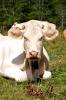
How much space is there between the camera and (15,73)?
24.1ft

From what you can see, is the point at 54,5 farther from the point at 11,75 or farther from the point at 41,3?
the point at 11,75

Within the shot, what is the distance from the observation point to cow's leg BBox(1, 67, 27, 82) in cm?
716

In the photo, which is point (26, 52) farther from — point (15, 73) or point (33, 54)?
point (15, 73)

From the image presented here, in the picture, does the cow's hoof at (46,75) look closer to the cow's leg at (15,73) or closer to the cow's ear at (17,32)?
the cow's leg at (15,73)

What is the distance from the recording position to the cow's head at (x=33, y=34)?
6.56 metres

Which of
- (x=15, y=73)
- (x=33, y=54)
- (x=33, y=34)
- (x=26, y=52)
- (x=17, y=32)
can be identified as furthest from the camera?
(x=15, y=73)

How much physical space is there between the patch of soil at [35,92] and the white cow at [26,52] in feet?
1.12

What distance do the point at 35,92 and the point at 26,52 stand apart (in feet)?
2.11

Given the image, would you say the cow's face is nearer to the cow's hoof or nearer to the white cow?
the white cow

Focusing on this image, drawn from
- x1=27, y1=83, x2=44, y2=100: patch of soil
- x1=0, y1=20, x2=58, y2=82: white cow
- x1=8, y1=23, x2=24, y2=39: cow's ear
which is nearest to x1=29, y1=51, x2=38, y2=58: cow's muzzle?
x1=0, y1=20, x2=58, y2=82: white cow

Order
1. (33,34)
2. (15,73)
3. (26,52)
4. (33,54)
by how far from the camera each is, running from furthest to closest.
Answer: (15,73), (33,34), (26,52), (33,54)

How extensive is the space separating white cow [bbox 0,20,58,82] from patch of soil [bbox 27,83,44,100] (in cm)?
34

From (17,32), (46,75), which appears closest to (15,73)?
(46,75)

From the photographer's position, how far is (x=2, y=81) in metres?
7.34
